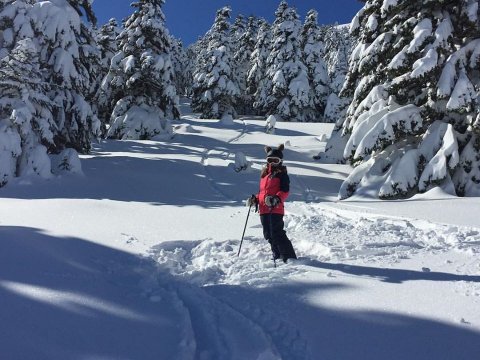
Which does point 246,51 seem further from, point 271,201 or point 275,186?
point 271,201

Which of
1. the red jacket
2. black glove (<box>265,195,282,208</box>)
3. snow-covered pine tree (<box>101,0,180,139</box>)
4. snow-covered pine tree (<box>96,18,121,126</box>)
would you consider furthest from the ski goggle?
snow-covered pine tree (<box>96,18,121,126</box>)

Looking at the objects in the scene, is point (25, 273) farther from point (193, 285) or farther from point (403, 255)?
point (403, 255)

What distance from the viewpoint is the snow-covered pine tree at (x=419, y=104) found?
11.9m

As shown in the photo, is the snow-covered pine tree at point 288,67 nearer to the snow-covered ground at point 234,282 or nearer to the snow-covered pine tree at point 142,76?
the snow-covered pine tree at point 142,76

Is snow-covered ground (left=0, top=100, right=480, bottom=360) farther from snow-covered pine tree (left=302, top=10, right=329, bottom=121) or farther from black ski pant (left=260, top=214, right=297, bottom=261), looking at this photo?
snow-covered pine tree (left=302, top=10, right=329, bottom=121)

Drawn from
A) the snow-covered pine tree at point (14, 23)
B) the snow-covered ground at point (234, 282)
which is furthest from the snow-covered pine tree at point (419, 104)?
the snow-covered pine tree at point (14, 23)

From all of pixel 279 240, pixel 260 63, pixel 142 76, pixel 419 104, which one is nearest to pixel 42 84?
pixel 142 76

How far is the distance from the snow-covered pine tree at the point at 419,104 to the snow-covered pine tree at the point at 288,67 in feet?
86.0

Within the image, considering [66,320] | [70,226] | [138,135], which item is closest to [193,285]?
[66,320]

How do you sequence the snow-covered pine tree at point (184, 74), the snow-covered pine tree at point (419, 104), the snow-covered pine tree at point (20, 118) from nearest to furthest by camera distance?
the snow-covered pine tree at point (419, 104)
the snow-covered pine tree at point (20, 118)
the snow-covered pine tree at point (184, 74)

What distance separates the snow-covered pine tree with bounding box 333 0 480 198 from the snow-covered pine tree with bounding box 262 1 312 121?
86.0 feet

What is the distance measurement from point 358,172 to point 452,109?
338 cm

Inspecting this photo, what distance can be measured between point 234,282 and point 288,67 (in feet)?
123

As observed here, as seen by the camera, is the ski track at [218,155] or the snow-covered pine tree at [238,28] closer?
the ski track at [218,155]
